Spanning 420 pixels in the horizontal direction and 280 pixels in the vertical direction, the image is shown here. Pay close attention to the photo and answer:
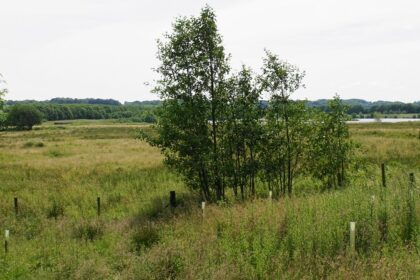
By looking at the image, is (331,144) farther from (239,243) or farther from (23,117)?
(23,117)

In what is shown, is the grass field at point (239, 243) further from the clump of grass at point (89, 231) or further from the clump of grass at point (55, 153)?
the clump of grass at point (55, 153)

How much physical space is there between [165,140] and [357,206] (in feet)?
26.8

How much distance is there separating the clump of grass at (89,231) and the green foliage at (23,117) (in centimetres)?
11184

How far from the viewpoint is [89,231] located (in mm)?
11969

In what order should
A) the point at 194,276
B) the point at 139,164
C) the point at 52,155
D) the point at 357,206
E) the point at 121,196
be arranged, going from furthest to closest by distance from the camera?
the point at 52,155 < the point at 139,164 < the point at 121,196 < the point at 357,206 < the point at 194,276

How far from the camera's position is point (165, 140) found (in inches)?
585

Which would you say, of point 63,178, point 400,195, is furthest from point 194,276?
point 63,178

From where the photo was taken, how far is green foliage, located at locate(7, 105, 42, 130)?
112356 mm

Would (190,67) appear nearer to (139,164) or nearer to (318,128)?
(318,128)

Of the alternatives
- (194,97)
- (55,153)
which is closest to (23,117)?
(55,153)

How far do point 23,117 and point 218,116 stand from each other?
371ft

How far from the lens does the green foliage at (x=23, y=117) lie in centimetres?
11236

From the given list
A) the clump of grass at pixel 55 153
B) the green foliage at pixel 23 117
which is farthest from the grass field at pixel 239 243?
the green foliage at pixel 23 117

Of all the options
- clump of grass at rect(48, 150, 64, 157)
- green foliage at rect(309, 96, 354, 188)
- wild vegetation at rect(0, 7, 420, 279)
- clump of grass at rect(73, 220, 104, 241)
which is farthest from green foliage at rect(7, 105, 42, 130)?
green foliage at rect(309, 96, 354, 188)
